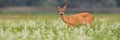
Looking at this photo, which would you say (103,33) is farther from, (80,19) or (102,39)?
(80,19)

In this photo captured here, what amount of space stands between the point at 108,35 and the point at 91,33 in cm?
39

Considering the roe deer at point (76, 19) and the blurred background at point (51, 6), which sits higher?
the roe deer at point (76, 19)

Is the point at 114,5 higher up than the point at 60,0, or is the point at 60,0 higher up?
the point at 60,0

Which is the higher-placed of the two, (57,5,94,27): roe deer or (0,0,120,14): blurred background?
(57,5,94,27): roe deer

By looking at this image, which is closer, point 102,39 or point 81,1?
point 102,39

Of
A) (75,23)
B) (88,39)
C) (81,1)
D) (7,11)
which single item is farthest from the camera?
(81,1)

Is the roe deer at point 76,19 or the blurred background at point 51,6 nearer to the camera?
the roe deer at point 76,19

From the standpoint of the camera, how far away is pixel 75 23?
12.4m

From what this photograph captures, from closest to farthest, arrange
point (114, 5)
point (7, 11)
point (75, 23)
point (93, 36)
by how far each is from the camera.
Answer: point (93, 36)
point (75, 23)
point (7, 11)
point (114, 5)

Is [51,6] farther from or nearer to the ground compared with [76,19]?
nearer to the ground

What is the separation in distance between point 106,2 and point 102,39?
22.0 metres

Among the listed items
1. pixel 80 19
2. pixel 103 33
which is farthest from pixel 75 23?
pixel 103 33

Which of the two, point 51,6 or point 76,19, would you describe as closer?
point 76,19

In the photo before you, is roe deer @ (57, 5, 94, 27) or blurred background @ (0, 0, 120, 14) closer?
roe deer @ (57, 5, 94, 27)
